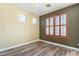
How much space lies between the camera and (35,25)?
15.7ft

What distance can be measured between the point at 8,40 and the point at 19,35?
61 centimetres

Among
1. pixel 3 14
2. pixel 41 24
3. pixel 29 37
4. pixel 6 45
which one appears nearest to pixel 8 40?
pixel 6 45

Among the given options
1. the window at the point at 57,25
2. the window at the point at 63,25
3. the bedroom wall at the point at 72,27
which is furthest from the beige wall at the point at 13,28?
the window at the point at 63,25

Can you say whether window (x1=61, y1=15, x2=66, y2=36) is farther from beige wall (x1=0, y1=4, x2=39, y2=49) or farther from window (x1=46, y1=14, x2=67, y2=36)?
beige wall (x1=0, y1=4, x2=39, y2=49)

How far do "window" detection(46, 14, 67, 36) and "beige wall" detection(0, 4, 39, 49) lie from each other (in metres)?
0.92

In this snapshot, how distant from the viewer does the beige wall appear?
298cm

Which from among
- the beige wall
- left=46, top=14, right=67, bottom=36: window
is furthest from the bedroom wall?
the beige wall

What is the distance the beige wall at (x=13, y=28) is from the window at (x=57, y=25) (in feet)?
3.03

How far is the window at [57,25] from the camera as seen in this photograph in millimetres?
3512

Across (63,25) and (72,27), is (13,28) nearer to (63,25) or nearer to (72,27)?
(63,25)

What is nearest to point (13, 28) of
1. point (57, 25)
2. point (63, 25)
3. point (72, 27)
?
point (57, 25)

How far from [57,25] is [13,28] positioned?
6.18 feet

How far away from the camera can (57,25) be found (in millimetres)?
3867

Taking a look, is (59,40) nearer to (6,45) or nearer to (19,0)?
(6,45)
